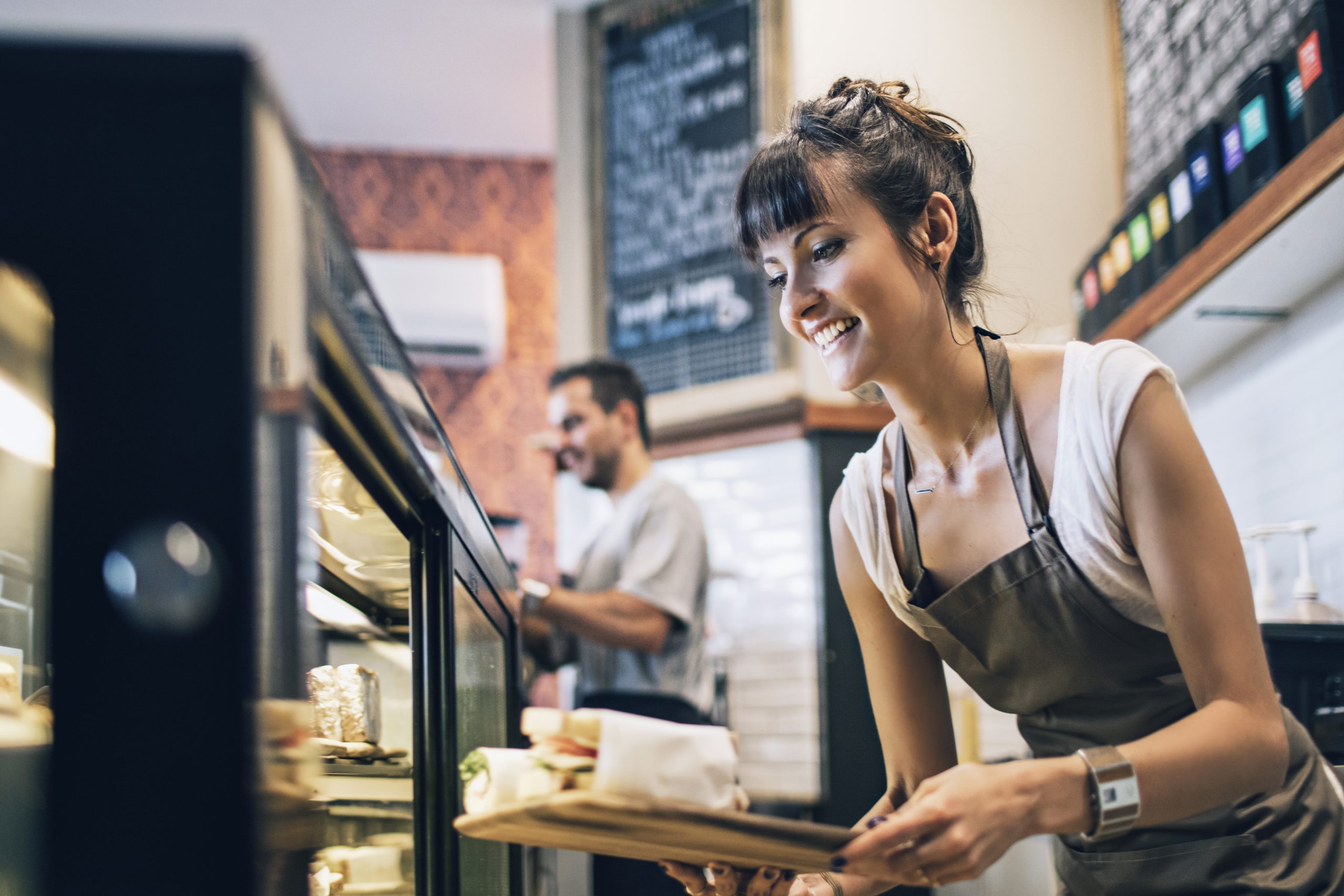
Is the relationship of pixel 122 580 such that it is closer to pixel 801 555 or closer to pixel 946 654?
pixel 946 654

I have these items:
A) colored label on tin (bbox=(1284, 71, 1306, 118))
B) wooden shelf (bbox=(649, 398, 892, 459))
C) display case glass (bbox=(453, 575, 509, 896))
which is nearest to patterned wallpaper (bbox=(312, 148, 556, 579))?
wooden shelf (bbox=(649, 398, 892, 459))

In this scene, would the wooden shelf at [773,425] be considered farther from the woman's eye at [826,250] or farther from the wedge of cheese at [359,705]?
the wedge of cheese at [359,705]

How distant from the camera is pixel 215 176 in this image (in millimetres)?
496

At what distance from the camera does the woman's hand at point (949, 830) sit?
0.78 metres

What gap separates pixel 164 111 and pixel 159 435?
0.13m

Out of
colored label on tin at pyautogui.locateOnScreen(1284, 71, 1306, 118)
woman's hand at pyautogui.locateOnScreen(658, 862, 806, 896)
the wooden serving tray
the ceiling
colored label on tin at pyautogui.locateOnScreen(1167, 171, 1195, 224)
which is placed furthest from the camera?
the ceiling

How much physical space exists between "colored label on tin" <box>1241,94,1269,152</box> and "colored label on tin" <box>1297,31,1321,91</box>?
4.2 inches

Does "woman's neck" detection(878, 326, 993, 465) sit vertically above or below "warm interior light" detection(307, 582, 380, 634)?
above

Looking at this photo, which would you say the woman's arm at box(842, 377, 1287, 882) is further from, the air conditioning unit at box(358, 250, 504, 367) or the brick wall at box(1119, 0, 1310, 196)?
the air conditioning unit at box(358, 250, 504, 367)

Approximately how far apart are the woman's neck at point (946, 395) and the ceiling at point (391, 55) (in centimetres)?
340

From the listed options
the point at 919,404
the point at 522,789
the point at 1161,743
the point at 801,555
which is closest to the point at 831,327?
the point at 919,404

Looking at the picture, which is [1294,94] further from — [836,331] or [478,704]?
[478,704]

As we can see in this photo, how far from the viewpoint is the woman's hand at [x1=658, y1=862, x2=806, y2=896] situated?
3.23 feet

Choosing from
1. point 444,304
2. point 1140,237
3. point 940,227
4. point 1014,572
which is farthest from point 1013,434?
point 444,304
